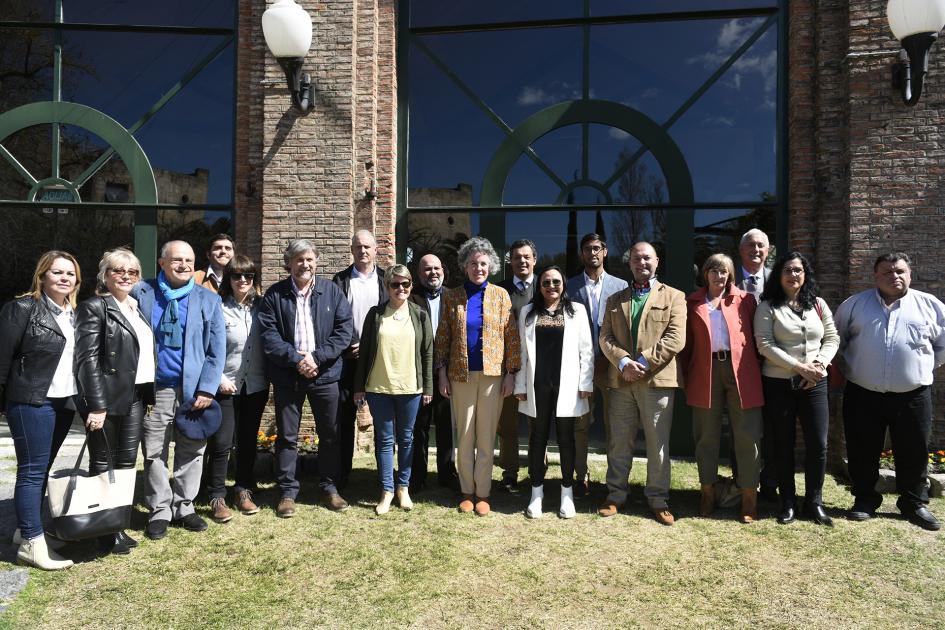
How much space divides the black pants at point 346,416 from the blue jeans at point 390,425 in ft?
1.12

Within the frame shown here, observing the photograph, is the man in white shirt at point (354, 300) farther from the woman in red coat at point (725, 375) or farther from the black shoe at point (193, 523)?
the woman in red coat at point (725, 375)

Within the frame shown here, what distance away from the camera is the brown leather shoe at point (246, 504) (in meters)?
4.43

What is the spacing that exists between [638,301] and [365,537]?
254 cm

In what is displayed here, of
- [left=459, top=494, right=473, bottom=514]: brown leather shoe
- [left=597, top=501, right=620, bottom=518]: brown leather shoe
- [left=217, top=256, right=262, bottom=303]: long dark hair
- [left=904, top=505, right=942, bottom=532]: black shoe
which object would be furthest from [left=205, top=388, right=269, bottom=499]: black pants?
[left=904, top=505, right=942, bottom=532]: black shoe

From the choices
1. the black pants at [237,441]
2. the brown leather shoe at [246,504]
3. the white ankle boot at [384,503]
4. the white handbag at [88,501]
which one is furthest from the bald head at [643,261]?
the white handbag at [88,501]

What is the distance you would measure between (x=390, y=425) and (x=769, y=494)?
9.84ft

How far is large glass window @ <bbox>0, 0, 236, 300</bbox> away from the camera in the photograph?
670cm

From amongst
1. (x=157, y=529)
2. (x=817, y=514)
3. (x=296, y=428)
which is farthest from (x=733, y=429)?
(x=157, y=529)

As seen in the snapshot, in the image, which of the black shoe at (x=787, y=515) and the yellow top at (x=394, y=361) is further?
the yellow top at (x=394, y=361)

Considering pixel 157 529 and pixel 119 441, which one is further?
pixel 157 529

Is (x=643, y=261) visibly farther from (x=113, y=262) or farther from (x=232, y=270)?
(x=113, y=262)

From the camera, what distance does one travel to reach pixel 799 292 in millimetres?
4348

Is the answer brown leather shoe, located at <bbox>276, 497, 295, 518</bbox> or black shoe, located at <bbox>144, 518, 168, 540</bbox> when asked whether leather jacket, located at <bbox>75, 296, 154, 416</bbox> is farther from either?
brown leather shoe, located at <bbox>276, 497, 295, 518</bbox>

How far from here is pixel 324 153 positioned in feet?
20.0
